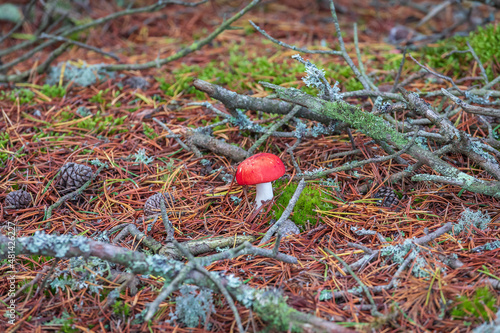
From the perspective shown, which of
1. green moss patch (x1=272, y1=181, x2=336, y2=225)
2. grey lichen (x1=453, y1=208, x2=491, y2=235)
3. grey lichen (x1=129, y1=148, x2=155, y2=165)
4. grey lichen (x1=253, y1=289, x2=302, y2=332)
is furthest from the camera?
grey lichen (x1=129, y1=148, x2=155, y2=165)

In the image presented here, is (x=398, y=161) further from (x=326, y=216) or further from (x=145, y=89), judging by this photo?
(x=145, y=89)

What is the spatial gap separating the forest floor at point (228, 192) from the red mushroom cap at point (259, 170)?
0.28m

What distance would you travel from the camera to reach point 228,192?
2.91m

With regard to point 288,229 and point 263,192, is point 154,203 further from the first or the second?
point 288,229

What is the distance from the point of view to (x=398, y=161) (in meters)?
2.95

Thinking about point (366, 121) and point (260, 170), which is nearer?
point (260, 170)

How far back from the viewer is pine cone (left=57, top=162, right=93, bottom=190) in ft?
9.69

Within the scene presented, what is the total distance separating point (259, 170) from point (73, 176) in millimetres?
1460

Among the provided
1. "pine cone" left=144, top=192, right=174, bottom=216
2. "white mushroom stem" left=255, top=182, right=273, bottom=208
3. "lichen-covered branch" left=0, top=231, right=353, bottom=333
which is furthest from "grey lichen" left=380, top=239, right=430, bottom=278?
"pine cone" left=144, top=192, right=174, bottom=216

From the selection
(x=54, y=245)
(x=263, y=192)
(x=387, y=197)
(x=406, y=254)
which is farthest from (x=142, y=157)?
(x=406, y=254)

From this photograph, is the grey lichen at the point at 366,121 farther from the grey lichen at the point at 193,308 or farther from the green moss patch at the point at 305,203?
the grey lichen at the point at 193,308

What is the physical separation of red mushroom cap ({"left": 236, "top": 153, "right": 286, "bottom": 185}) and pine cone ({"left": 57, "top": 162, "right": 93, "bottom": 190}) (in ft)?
4.05

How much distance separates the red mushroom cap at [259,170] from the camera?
252cm

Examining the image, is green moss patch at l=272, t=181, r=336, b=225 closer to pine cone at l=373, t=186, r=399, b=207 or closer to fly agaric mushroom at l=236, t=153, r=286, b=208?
fly agaric mushroom at l=236, t=153, r=286, b=208
